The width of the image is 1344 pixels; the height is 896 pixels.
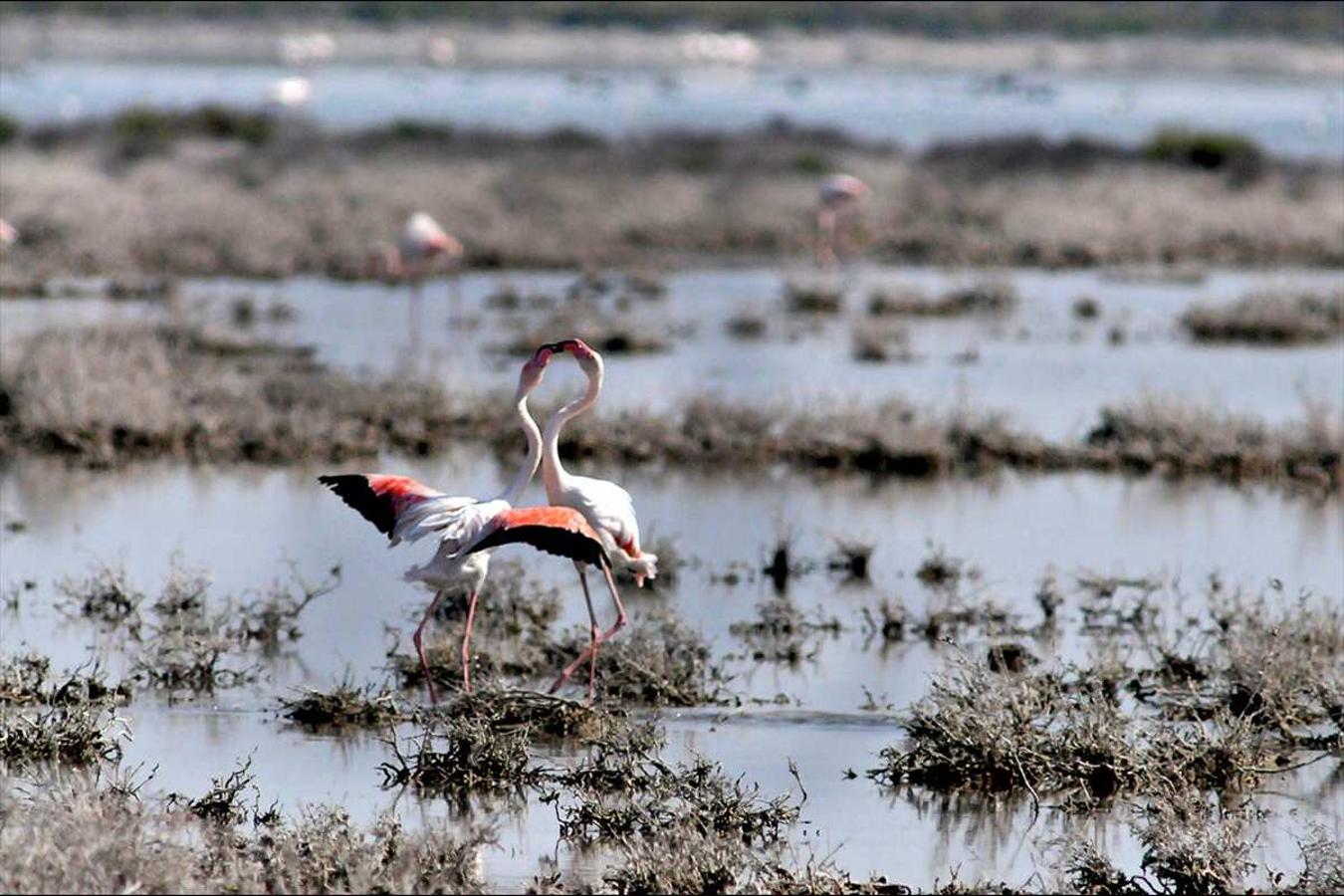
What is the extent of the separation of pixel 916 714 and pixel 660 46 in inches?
5179

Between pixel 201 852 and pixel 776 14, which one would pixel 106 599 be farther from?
pixel 776 14

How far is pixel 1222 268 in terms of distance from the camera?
34500mm

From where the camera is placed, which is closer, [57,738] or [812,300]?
[57,738]

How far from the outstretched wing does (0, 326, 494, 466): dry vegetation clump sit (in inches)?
272

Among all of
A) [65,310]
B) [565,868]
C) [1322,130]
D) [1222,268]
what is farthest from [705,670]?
[1322,130]

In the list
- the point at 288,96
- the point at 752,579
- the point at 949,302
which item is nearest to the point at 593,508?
the point at 752,579

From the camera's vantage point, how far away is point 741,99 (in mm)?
109312

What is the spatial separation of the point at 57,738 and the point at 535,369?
273cm

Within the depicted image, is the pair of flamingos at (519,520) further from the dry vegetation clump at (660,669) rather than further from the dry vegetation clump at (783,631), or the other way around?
the dry vegetation clump at (783,631)

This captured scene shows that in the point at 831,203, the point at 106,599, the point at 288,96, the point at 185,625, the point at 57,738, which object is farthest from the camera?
the point at 288,96

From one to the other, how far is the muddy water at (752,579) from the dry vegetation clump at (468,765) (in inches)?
5.6

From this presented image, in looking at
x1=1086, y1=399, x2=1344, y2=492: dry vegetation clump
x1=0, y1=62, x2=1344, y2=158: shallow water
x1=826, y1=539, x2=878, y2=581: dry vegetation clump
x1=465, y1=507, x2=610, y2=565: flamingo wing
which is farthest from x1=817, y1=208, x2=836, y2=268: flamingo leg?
x1=465, y1=507, x2=610, y2=565: flamingo wing

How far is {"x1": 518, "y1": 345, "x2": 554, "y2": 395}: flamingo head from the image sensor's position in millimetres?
10820

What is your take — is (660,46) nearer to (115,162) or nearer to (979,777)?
(115,162)
